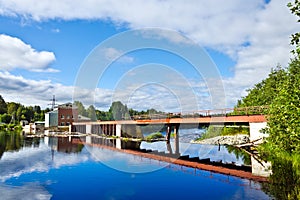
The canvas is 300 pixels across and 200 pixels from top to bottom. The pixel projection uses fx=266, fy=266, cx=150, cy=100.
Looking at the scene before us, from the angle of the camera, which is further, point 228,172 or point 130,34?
point 130,34

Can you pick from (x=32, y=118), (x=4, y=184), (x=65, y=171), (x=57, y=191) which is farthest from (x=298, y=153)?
(x=32, y=118)

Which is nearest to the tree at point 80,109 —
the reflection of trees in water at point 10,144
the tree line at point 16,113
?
the tree line at point 16,113

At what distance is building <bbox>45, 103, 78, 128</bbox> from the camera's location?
7044 centimetres

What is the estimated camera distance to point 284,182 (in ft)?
39.7

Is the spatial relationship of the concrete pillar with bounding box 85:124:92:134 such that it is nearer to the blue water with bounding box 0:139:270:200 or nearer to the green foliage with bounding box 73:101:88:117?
the green foliage with bounding box 73:101:88:117

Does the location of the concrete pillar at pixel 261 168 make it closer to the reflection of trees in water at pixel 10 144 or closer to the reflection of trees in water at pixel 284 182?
the reflection of trees in water at pixel 284 182

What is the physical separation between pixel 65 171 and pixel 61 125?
187 ft

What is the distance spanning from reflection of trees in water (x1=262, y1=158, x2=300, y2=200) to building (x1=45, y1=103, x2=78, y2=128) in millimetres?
63550

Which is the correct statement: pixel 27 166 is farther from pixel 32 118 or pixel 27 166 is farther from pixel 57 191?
pixel 32 118

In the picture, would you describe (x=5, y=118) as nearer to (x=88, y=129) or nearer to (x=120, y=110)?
(x=88, y=129)

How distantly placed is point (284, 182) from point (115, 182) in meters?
8.30

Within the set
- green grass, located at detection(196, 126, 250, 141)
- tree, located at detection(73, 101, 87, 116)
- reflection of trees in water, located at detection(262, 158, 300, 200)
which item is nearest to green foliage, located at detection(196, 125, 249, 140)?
green grass, located at detection(196, 126, 250, 141)

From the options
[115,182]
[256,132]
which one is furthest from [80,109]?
[115,182]

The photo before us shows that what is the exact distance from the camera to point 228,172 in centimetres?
1638
